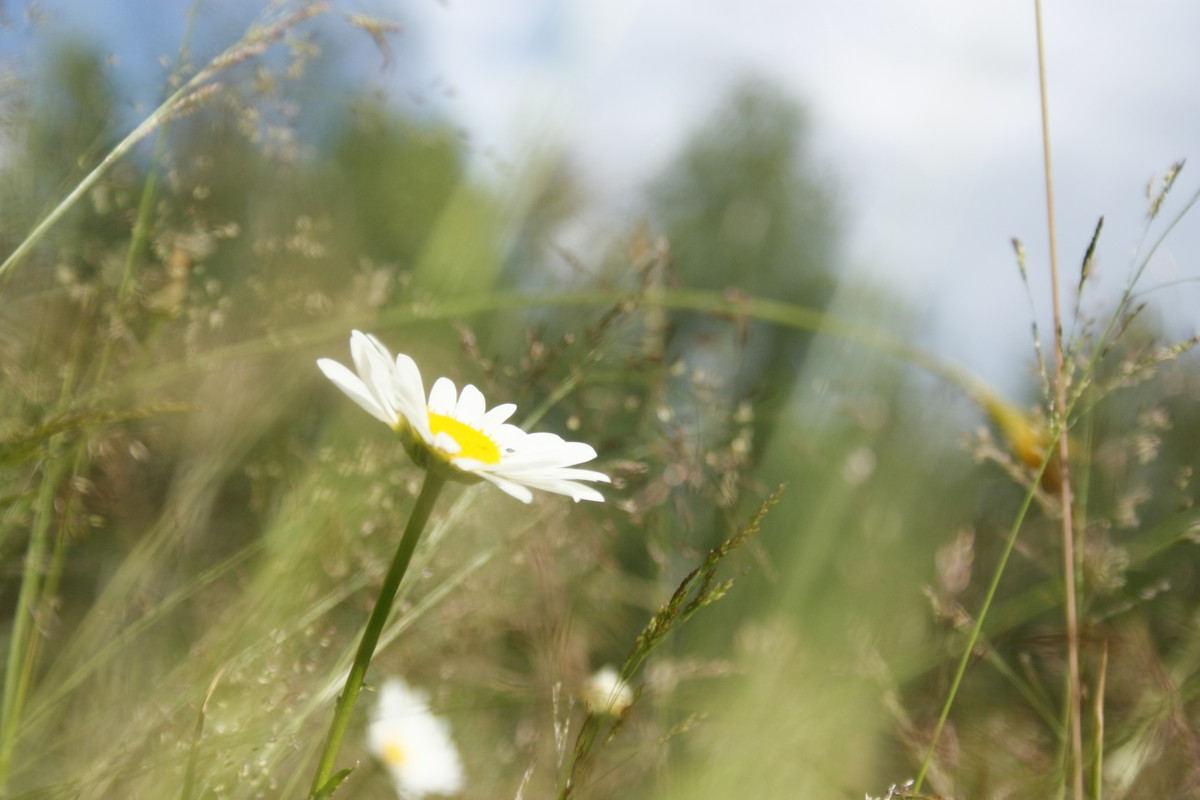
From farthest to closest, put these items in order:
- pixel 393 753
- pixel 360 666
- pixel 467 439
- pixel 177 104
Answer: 1. pixel 393 753
2. pixel 177 104
3. pixel 467 439
4. pixel 360 666

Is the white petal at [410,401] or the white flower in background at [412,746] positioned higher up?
the white petal at [410,401]

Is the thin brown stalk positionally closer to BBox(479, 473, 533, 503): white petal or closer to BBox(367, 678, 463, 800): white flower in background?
BBox(479, 473, 533, 503): white petal

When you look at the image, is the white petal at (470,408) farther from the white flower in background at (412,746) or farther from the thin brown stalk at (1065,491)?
the white flower in background at (412,746)

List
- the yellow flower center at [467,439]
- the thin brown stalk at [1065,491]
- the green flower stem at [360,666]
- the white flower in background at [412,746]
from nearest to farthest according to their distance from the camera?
the green flower stem at [360,666], the yellow flower center at [467,439], the thin brown stalk at [1065,491], the white flower in background at [412,746]

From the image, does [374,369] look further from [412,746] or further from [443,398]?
[412,746]

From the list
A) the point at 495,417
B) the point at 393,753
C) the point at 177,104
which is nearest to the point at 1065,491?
the point at 495,417

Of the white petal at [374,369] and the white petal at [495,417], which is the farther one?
the white petal at [495,417]

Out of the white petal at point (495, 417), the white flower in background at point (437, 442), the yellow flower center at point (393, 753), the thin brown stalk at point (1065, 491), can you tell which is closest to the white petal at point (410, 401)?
the white flower in background at point (437, 442)
